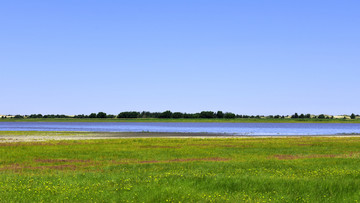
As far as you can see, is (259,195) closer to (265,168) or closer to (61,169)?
(265,168)

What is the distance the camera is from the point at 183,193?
703 inches

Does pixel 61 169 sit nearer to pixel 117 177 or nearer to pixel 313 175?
pixel 117 177

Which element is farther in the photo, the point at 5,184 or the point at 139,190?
the point at 5,184

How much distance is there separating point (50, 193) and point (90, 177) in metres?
4.92

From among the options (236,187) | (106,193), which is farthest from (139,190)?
(236,187)

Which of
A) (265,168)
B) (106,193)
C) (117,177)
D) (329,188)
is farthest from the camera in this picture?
(265,168)

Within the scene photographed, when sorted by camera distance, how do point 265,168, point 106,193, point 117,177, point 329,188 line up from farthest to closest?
point 265,168
point 117,177
point 329,188
point 106,193

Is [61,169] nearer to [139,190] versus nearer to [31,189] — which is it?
[31,189]

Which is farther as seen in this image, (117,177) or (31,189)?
(117,177)

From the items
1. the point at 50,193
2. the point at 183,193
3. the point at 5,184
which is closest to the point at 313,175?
the point at 183,193

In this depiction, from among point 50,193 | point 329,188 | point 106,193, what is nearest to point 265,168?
point 329,188

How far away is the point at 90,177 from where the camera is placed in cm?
2275

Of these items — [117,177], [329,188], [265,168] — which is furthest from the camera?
[265,168]

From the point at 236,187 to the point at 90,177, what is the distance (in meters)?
8.57
